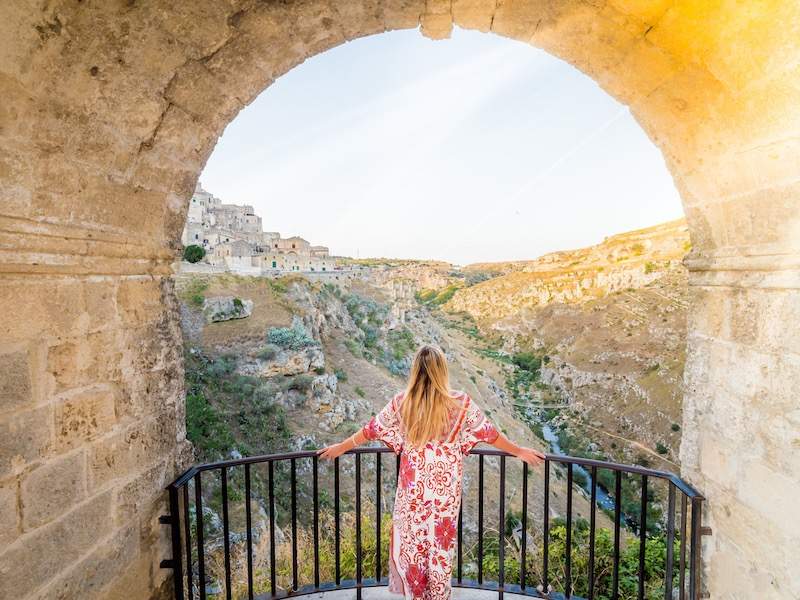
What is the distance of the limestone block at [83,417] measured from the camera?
6.21ft

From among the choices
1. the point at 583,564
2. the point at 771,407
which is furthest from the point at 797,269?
the point at 583,564

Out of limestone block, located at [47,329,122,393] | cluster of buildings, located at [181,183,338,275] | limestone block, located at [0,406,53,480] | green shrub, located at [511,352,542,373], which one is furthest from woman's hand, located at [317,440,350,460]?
green shrub, located at [511,352,542,373]

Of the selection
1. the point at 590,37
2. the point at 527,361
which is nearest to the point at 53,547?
the point at 590,37

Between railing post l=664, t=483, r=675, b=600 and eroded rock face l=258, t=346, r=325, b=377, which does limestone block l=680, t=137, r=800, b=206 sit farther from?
eroded rock face l=258, t=346, r=325, b=377

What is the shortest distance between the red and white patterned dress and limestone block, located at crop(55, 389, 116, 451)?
1.26 meters

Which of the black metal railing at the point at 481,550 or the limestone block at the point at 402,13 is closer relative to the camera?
the limestone block at the point at 402,13

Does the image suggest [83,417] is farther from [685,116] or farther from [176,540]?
[685,116]

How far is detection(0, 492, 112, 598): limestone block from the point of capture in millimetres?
1657

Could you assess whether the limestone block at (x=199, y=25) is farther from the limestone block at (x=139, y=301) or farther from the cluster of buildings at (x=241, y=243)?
the cluster of buildings at (x=241, y=243)

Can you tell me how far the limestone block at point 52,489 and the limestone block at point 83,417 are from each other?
0.25 feet

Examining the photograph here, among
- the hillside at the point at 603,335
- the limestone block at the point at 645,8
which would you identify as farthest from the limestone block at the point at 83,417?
the hillside at the point at 603,335

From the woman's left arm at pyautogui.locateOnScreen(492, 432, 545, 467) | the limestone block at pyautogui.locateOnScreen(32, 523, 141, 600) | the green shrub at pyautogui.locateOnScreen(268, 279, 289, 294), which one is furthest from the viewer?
the green shrub at pyautogui.locateOnScreen(268, 279, 289, 294)

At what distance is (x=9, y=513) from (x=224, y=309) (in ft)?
77.8

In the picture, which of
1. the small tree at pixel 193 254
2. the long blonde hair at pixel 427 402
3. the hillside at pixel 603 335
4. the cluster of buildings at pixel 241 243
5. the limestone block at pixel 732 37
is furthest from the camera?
the cluster of buildings at pixel 241 243
